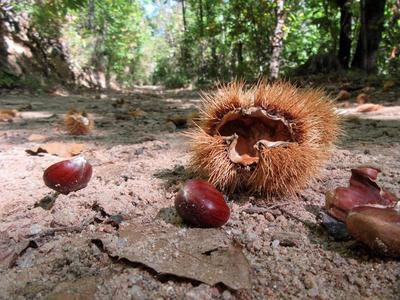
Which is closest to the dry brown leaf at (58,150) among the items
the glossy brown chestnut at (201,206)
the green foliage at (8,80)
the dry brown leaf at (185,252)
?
the dry brown leaf at (185,252)

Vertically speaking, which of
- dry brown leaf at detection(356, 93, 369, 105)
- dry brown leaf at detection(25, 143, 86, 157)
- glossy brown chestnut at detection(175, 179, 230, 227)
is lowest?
dry brown leaf at detection(356, 93, 369, 105)

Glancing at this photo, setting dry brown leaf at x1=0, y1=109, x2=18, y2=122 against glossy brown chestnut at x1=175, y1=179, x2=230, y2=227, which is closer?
glossy brown chestnut at x1=175, y1=179, x2=230, y2=227

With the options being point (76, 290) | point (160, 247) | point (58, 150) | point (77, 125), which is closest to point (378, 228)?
point (160, 247)

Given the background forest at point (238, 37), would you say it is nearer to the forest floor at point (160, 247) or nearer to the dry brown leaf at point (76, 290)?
the forest floor at point (160, 247)

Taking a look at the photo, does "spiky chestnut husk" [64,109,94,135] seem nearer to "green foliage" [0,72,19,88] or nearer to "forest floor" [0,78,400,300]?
"forest floor" [0,78,400,300]

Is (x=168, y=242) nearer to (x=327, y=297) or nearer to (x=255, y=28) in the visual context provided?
(x=327, y=297)

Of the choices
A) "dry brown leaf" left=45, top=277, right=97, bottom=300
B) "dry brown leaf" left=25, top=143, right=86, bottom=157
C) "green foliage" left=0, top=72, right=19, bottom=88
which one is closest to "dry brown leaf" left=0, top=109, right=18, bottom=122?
"dry brown leaf" left=25, top=143, right=86, bottom=157

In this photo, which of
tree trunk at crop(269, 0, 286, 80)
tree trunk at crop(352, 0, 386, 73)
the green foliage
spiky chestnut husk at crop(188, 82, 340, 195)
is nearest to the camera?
spiky chestnut husk at crop(188, 82, 340, 195)

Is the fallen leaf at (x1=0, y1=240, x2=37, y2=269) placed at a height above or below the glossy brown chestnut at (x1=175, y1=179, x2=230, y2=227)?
below
